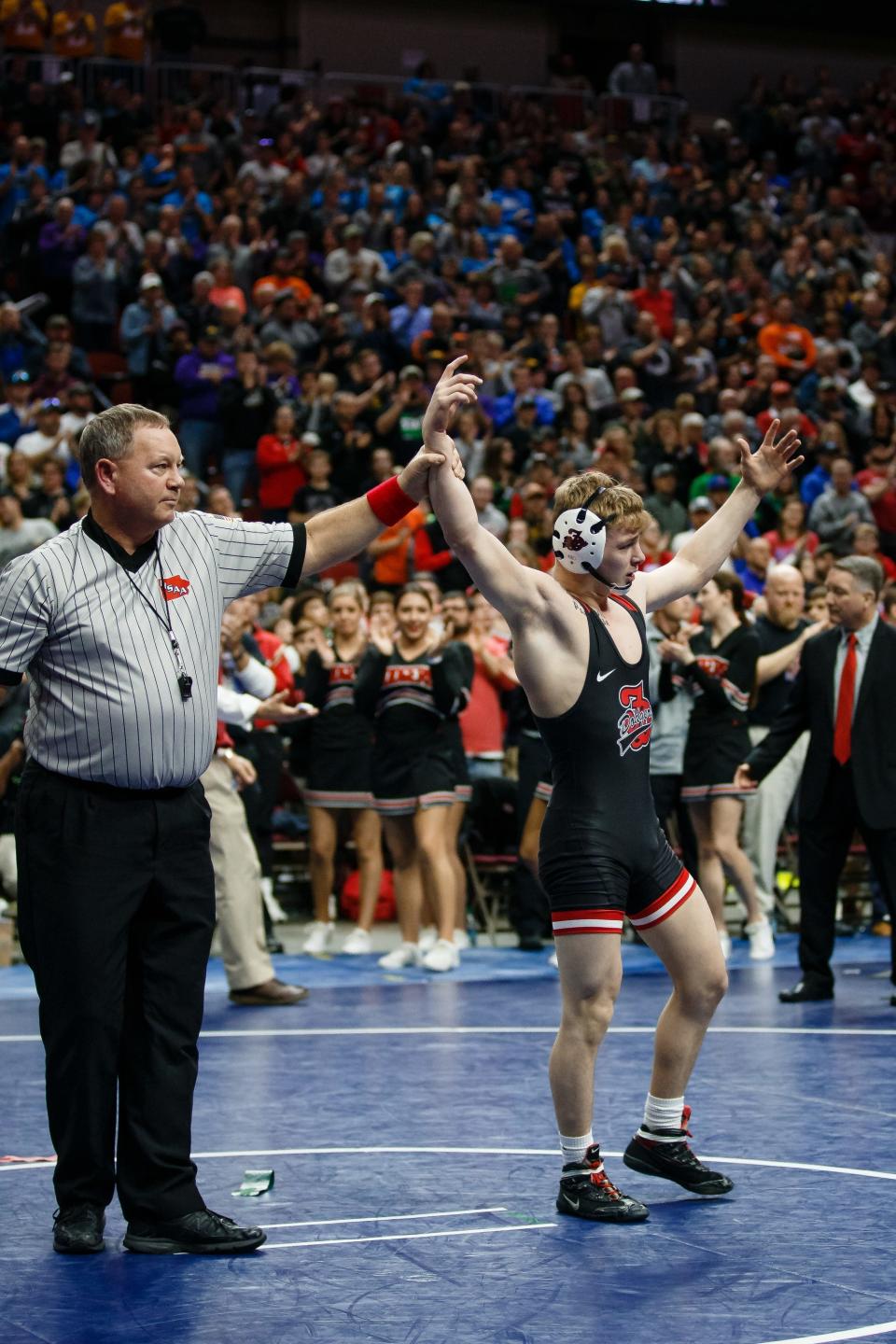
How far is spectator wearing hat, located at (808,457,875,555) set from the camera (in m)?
15.0

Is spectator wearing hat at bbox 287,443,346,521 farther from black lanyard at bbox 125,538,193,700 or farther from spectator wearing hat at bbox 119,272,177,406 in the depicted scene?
black lanyard at bbox 125,538,193,700

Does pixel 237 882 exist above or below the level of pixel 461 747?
below

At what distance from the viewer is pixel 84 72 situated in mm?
20031

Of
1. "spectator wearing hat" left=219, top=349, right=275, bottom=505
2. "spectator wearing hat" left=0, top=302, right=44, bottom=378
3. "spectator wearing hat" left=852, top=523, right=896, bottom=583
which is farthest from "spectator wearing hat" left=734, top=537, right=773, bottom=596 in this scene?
"spectator wearing hat" left=0, top=302, right=44, bottom=378

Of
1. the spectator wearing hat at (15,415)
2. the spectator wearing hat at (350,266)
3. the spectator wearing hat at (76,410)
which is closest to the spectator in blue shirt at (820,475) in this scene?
the spectator wearing hat at (350,266)

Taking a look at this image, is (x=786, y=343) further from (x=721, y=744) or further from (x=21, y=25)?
(x=721, y=744)

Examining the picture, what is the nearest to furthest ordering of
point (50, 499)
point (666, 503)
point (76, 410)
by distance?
point (50, 499), point (76, 410), point (666, 503)

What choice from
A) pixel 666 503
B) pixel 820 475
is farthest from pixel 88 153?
pixel 820 475

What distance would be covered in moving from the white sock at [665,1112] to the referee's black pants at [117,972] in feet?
4.34

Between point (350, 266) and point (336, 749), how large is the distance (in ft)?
25.0

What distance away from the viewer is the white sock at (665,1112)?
5.19 m

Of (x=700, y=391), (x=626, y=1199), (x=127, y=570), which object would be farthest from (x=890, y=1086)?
(x=700, y=391)

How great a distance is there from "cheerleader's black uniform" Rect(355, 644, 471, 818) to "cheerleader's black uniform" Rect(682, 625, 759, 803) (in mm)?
1284

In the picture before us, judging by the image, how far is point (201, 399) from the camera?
14797 millimetres
